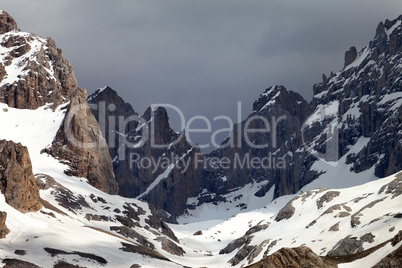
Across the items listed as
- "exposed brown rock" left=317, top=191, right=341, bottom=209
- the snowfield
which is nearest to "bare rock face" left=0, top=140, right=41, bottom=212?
the snowfield

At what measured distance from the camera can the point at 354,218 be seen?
483ft

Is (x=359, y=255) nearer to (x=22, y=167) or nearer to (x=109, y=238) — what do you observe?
(x=109, y=238)

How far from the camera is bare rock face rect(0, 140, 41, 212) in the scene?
477 ft

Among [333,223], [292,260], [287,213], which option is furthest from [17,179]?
[292,260]

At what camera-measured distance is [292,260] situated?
60.9m

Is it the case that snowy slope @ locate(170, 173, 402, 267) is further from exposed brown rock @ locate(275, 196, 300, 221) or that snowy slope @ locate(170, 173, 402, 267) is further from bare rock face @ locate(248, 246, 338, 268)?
bare rock face @ locate(248, 246, 338, 268)

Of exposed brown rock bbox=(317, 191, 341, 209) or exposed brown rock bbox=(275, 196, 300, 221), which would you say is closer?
exposed brown rock bbox=(317, 191, 341, 209)

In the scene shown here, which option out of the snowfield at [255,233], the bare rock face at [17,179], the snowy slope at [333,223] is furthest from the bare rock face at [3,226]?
the snowy slope at [333,223]

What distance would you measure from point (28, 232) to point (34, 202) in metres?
29.4

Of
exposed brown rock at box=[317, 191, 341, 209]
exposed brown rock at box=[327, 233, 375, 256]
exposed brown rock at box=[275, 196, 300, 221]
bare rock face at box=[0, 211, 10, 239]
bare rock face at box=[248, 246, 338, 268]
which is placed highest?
bare rock face at box=[248, 246, 338, 268]

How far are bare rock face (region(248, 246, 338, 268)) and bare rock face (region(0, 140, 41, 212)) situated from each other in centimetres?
9728

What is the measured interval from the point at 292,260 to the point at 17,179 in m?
104

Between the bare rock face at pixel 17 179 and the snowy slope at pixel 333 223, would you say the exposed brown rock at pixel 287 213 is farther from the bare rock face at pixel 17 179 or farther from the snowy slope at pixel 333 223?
the bare rock face at pixel 17 179

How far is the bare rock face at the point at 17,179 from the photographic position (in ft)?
477
